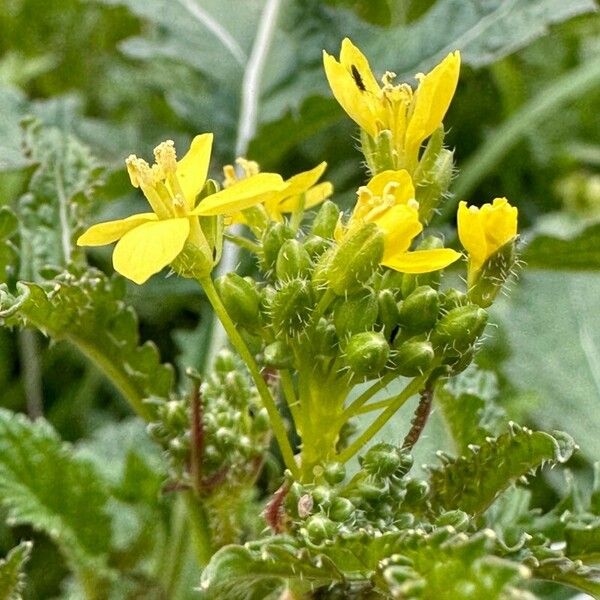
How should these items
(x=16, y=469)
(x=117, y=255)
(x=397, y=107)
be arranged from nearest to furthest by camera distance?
(x=117, y=255)
(x=397, y=107)
(x=16, y=469)

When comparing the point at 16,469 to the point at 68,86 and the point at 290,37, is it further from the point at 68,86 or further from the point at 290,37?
the point at 68,86

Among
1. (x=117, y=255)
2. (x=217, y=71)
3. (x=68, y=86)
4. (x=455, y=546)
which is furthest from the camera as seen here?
(x=68, y=86)

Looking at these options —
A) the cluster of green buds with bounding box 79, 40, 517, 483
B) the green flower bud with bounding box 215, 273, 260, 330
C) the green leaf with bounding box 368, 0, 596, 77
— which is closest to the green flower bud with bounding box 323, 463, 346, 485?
the cluster of green buds with bounding box 79, 40, 517, 483

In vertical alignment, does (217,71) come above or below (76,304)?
above

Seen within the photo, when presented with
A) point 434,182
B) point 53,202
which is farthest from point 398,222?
point 53,202

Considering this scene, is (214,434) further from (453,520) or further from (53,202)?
(53,202)

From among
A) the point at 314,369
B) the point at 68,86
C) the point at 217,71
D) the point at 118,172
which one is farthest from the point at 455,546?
the point at 68,86
